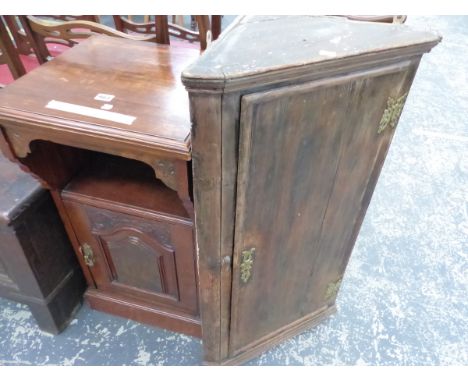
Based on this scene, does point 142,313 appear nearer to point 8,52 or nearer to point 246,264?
point 246,264

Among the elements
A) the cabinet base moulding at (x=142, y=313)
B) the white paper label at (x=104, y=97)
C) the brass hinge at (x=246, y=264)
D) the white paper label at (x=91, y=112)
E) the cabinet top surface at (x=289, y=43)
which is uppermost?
the cabinet top surface at (x=289, y=43)

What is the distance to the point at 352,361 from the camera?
4.29 feet

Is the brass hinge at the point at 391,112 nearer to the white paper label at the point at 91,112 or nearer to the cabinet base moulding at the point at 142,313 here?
Result: the white paper label at the point at 91,112

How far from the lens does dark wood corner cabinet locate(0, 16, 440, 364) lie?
62 centimetres

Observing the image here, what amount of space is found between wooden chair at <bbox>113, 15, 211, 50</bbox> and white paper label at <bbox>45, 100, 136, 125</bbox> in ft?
2.05

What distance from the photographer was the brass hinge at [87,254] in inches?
46.7

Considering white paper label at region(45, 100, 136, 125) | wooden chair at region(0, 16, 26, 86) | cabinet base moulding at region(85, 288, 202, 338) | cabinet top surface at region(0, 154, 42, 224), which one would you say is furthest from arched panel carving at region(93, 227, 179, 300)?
wooden chair at region(0, 16, 26, 86)

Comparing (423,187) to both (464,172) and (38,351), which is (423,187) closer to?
(464,172)

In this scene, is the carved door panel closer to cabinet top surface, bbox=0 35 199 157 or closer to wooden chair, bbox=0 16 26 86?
cabinet top surface, bbox=0 35 199 157

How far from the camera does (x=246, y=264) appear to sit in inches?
34.8

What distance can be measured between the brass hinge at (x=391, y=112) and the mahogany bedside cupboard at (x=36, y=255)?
36.8 inches

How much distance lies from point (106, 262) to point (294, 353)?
74 cm

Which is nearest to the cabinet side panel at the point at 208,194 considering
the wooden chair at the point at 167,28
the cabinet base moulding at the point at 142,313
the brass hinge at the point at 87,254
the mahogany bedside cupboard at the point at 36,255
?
the cabinet base moulding at the point at 142,313

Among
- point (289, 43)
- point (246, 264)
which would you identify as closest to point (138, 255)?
point (246, 264)
